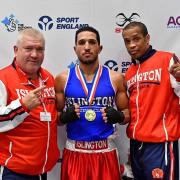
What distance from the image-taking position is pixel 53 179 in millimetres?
2410

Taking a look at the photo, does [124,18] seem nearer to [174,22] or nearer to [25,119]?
[174,22]

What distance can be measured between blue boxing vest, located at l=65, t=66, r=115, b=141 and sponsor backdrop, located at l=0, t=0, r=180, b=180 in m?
0.36

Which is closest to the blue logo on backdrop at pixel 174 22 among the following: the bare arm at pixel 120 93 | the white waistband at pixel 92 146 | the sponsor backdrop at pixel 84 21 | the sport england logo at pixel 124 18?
the sponsor backdrop at pixel 84 21

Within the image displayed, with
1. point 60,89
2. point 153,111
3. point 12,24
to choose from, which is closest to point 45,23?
point 12,24

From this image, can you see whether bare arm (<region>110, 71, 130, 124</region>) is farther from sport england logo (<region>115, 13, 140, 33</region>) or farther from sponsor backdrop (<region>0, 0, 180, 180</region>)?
sport england logo (<region>115, 13, 140, 33</region>)

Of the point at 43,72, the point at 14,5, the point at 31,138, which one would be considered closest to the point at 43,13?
the point at 14,5

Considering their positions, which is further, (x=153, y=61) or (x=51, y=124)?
(x=153, y=61)

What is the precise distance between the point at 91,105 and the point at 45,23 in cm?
72

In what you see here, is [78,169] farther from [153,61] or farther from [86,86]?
[153,61]

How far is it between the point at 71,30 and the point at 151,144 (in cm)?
97

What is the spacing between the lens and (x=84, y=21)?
230 cm

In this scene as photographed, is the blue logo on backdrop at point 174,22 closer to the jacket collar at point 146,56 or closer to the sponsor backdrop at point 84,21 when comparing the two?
the sponsor backdrop at point 84,21

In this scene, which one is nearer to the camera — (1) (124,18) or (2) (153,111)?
(2) (153,111)

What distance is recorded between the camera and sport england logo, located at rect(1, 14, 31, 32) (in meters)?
2.28
